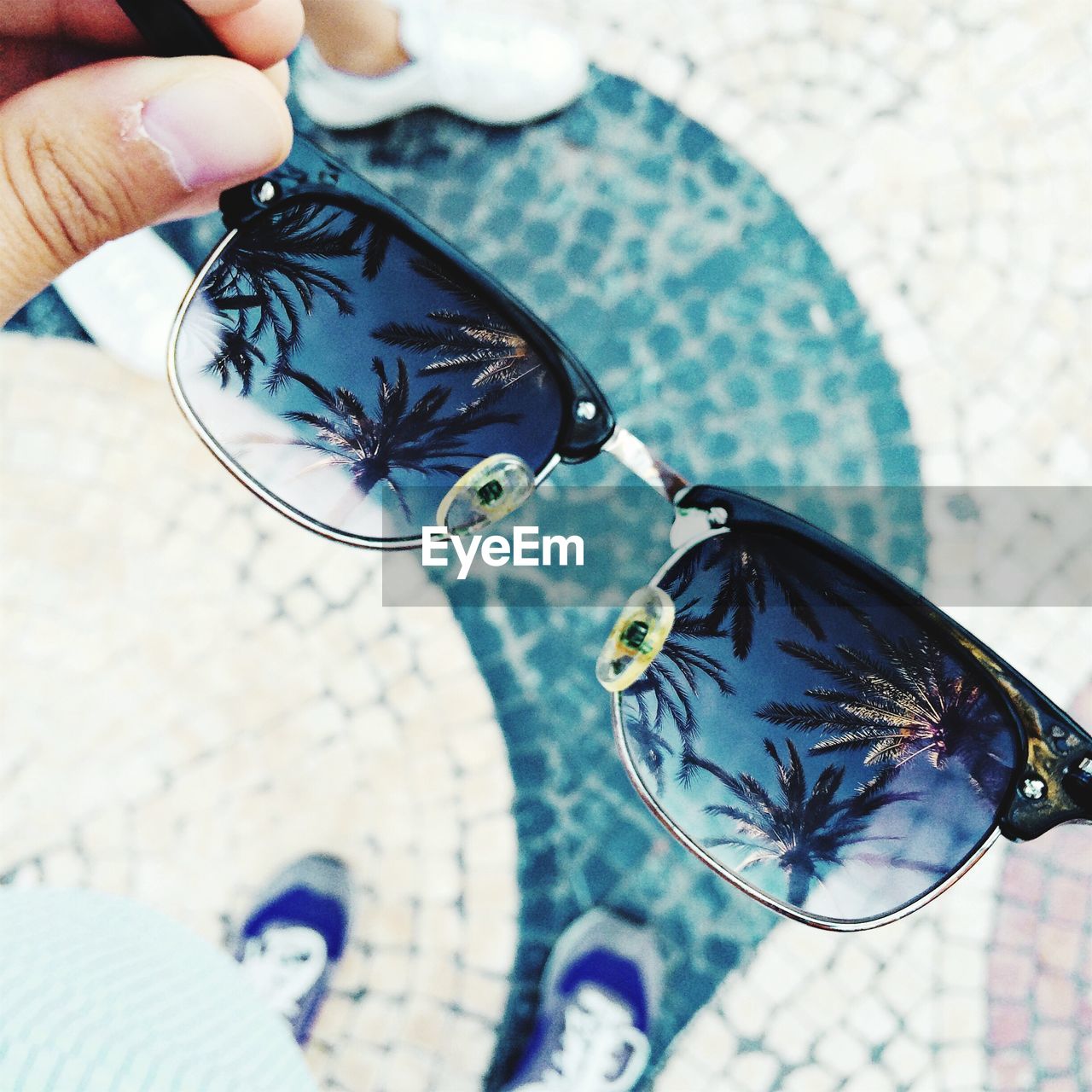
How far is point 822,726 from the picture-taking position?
1577mm

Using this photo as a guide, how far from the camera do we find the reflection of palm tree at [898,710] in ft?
4.95

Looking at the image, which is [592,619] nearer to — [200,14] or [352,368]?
[352,368]

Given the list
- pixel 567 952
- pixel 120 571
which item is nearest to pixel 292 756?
pixel 120 571

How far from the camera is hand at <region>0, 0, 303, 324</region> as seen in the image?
3.56 ft

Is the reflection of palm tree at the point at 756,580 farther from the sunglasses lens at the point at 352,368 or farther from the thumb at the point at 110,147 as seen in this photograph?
the thumb at the point at 110,147

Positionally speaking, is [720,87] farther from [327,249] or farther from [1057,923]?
[1057,923]

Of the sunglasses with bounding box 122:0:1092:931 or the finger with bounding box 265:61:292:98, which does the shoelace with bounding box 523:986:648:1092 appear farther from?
the finger with bounding box 265:61:292:98

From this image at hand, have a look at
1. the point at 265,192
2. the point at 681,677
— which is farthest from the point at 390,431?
the point at 681,677

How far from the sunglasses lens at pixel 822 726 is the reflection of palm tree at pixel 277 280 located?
2.63ft

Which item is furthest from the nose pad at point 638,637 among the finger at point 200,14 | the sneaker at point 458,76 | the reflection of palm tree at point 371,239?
the sneaker at point 458,76

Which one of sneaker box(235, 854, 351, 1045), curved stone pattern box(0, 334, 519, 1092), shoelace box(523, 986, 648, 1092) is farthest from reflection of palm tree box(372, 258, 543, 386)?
A: shoelace box(523, 986, 648, 1092)

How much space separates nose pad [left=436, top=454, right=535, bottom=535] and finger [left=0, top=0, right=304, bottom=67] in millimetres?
711

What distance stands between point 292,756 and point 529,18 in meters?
1.97

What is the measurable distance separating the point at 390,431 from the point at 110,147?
0.60 metres
